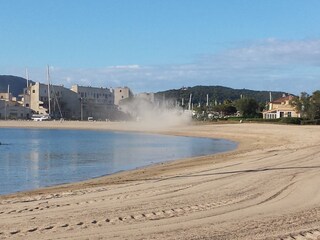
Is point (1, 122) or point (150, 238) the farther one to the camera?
point (1, 122)

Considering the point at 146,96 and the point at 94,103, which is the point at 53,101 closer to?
the point at 94,103

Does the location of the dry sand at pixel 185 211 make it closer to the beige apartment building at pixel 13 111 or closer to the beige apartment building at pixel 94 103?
the beige apartment building at pixel 13 111

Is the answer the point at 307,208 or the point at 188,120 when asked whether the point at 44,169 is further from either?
the point at 188,120

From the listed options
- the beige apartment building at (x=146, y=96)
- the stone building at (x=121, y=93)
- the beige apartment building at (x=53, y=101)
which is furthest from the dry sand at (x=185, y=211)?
the stone building at (x=121, y=93)

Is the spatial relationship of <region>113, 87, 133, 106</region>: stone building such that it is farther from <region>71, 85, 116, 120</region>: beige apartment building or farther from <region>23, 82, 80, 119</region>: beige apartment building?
<region>23, 82, 80, 119</region>: beige apartment building

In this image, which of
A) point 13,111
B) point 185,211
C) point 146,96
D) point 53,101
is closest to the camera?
point 185,211

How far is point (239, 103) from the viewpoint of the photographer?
4269 inches

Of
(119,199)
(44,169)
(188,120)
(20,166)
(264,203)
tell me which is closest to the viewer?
(264,203)

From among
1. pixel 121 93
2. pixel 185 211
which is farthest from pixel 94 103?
pixel 185 211

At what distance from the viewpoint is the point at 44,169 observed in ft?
87.2

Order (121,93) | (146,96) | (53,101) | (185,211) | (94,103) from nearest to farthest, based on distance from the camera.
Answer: (185,211) < (53,101) < (94,103) < (146,96) < (121,93)

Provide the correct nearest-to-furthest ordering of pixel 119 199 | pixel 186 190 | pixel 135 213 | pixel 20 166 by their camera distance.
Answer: pixel 135 213 → pixel 119 199 → pixel 186 190 → pixel 20 166

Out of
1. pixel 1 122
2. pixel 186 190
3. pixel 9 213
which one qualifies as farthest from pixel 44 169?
pixel 1 122

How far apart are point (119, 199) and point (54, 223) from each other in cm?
307
